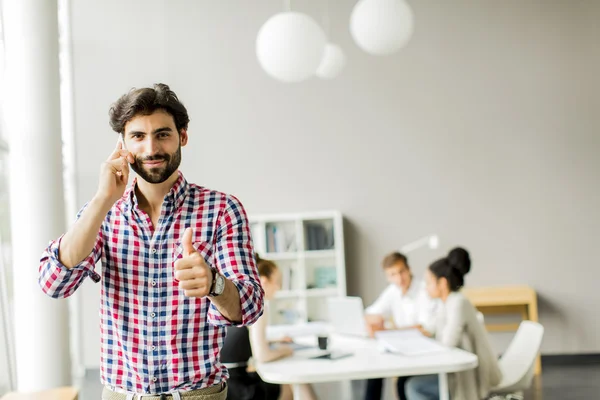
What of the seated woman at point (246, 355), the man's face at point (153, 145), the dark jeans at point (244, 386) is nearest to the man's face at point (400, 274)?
the seated woman at point (246, 355)

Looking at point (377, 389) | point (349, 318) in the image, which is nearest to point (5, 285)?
point (349, 318)

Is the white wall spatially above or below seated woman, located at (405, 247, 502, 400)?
above

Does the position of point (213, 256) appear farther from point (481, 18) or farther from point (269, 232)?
point (481, 18)

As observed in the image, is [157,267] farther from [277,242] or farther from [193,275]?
[277,242]

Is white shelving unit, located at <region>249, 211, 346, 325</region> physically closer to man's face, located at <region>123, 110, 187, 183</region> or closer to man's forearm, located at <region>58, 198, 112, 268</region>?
man's face, located at <region>123, 110, 187, 183</region>

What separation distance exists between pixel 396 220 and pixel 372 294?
817mm

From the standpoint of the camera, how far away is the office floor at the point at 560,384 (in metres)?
5.75

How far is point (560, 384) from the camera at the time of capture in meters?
6.25

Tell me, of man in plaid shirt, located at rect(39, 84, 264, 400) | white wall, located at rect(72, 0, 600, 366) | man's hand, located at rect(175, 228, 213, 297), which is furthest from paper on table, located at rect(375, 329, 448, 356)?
white wall, located at rect(72, 0, 600, 366)

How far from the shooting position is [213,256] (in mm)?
1617

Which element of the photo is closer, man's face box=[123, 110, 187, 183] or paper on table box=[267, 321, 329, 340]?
man's face box=[123, 110, 187, 183]

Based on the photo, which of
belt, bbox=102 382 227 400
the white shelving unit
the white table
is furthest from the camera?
the white shelving unit

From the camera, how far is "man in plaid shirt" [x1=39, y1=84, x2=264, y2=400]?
1.56m

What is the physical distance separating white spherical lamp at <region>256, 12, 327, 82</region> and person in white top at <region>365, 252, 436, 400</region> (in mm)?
1941
